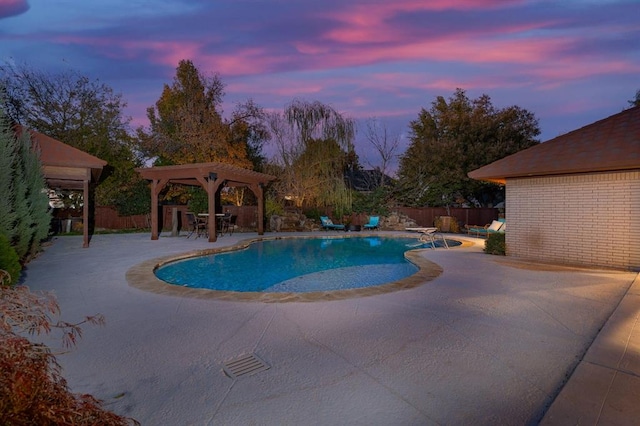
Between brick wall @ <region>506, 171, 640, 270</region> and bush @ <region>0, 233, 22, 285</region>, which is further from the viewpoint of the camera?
brick wall @ <region>506, 171, 640, 270</region>

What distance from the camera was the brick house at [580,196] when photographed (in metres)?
6.86

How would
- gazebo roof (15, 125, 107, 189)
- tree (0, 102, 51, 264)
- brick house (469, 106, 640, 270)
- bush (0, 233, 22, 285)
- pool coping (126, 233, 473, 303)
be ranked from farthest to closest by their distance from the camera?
gazebo roof (15, 125, 107, 189) → brick house (469, 106, 640, 270) → tree (0, 102, 51, 264) → bush (0, 233, 22, 285) → pool coping (126, 233, 473, 303)

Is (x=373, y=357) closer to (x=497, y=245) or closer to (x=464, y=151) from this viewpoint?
(x=497, y=245)

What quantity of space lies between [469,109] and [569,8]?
14.3 m

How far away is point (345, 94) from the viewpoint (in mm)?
20250

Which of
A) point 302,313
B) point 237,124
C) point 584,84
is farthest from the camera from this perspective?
point 237,124

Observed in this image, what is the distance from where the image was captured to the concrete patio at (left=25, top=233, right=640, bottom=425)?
2229mm

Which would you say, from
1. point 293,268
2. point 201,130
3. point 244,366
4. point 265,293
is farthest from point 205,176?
point 244,366

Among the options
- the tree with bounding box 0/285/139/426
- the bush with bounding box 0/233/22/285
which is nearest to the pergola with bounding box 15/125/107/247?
the bush with bounding box 0/233/22/285

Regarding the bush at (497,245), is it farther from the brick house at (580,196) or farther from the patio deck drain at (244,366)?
the patio deck drain at (244,366)

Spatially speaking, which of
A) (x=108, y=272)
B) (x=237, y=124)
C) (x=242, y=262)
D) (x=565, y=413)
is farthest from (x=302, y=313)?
(x=237, y=124)

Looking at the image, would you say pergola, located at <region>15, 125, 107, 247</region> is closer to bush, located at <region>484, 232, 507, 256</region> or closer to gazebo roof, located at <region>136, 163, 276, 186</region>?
gazebo roof, located at <region>136, 163, 276, 186</region>

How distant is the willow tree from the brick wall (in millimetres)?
10905

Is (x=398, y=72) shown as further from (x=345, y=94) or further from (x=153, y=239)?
(x=153, y=239)
